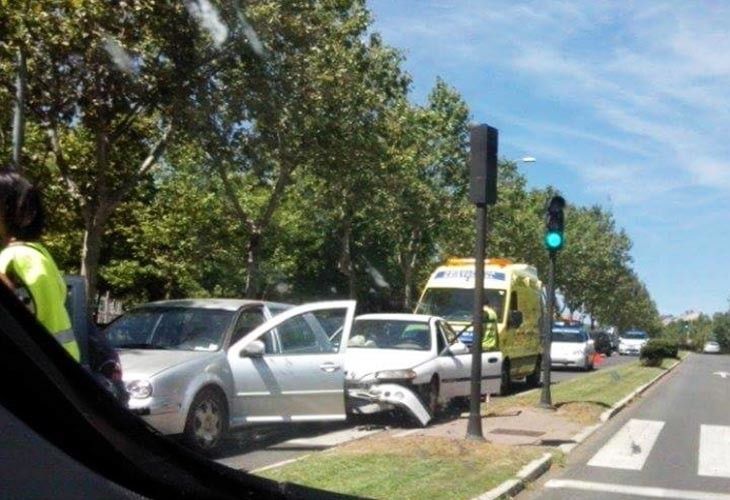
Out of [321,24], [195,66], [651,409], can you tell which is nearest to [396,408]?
[195,66]

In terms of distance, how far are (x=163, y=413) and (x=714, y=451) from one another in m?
6.35

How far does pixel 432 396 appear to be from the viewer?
1387cm

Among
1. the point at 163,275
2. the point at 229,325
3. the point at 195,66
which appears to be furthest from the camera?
the point at 163,275

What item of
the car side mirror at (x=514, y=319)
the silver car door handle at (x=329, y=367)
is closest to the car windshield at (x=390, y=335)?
the silver car door handle at (x=329, y=367)

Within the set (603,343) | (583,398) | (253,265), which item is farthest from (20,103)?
(603,343)

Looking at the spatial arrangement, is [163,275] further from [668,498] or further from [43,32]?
[668,498]

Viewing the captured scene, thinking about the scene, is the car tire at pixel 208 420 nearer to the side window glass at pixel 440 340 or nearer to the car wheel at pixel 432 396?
the car wheel at pixel 432 396

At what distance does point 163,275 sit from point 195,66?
7.06 m

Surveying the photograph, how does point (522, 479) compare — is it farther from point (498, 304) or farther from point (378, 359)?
point (498, 304)

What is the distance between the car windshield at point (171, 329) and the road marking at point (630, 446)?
151 inches

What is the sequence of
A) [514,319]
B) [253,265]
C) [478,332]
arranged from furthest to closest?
1. [253,265]
2. [514,319]
3. [478,332]

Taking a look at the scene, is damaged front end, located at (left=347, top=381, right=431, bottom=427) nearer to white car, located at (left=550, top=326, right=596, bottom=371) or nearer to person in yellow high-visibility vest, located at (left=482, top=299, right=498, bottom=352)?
person in yellow high-visibility vest, located at (left=482, top=299, right=498, bottom=352)

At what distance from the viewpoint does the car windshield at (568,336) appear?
3453 centimetres

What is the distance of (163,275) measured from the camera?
20.9 meters
